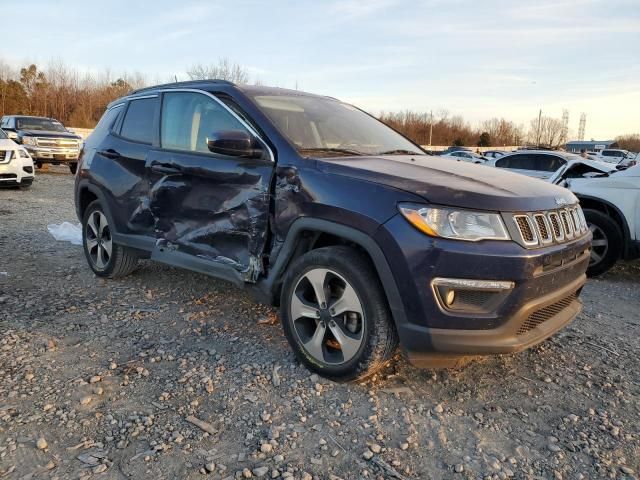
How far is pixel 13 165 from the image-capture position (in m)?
10.9

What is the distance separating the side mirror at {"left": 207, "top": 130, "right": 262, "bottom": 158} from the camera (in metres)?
3.13

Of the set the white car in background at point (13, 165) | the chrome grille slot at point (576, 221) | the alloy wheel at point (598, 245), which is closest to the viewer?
the chrome grille slot at point (576, 221)

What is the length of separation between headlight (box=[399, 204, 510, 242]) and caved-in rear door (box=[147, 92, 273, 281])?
1069 millimetres

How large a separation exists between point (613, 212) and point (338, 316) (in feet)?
14.2

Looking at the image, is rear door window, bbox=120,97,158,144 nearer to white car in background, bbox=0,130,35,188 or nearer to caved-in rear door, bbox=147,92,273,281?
caved-in rear door, bbox=147,92,273,281

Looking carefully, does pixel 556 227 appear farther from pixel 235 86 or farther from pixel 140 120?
pixel 140 120

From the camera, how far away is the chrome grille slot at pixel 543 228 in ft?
8.73

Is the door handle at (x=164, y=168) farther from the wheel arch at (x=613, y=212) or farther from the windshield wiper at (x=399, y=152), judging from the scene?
the wheel arch at (x=613, y=212)

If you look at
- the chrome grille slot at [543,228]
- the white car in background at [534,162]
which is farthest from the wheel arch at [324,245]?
the white car in background at [534,162]

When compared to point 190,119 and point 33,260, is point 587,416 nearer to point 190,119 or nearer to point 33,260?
point 190,119

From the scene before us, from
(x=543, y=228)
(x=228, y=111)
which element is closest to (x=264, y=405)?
(x=543, y=228)

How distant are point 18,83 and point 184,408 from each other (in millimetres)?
52362

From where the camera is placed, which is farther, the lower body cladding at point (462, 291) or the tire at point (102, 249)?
the tire at point (102, 249)

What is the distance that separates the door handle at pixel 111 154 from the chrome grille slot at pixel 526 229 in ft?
11.1
